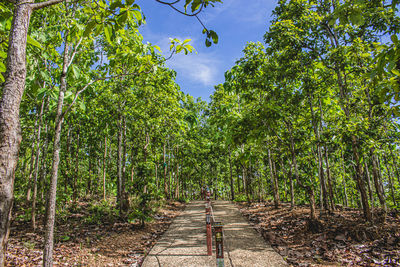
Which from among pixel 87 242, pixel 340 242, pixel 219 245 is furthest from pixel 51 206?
pixel 340 242

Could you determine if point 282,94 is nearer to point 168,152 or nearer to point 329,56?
point 329,56

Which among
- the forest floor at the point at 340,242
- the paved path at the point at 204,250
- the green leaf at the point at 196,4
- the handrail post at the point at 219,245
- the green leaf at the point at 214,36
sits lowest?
the paved path at the point at 204,250

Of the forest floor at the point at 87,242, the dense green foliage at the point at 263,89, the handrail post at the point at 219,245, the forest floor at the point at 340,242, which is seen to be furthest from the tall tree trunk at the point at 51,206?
the forest floor at the point at 340,242

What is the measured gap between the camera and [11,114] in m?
1.63

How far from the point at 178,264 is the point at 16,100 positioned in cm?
455

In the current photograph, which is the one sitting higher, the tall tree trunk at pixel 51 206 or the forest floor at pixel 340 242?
the tall tree trunk at pixel 51 206

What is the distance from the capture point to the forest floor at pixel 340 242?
438cm

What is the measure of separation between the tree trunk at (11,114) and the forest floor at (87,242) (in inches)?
168

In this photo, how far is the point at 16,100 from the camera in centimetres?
168

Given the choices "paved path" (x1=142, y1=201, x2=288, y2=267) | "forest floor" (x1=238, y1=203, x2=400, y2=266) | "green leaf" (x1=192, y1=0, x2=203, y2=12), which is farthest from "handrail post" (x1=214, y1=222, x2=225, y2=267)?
"green leaf" (x1=192, y1=0, x2=203, y2=12)

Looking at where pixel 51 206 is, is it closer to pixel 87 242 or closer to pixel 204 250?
pixel 87 242

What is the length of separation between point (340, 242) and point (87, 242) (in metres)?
6.78

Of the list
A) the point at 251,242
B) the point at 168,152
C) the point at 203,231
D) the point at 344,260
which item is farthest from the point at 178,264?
the point at 168,152

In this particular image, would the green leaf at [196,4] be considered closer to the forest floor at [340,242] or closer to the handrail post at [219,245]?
the handrail post at [219,245]
